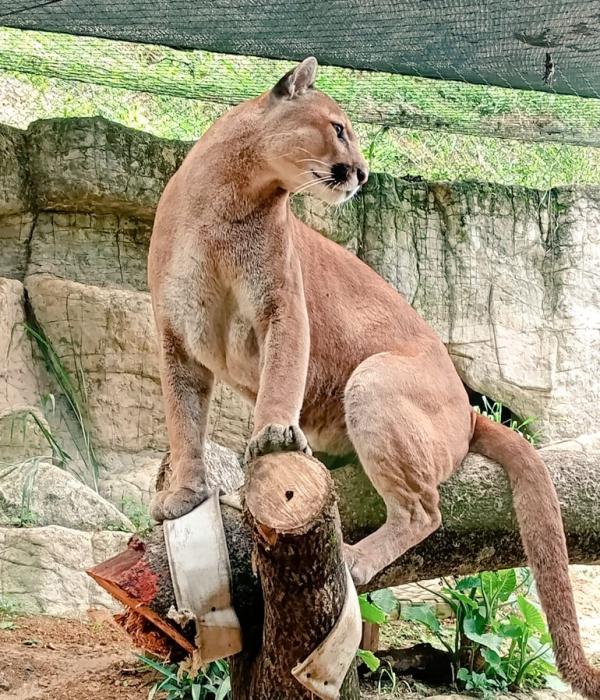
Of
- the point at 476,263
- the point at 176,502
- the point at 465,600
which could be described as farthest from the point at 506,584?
the point at 476,263

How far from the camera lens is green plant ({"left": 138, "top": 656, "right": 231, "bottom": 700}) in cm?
450

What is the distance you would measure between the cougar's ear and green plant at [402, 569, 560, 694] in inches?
112

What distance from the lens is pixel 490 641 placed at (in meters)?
5.05

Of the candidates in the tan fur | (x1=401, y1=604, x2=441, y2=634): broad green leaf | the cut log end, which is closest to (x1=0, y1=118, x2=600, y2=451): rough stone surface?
(x1=401, y1=604, x2=441, y2=634): broad green leaf

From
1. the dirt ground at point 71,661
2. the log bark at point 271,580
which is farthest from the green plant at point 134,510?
the log bark at point 271,580

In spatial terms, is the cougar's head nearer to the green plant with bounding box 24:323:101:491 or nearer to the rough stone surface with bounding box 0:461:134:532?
the rough stone surface with bounding box 0:461:134:532

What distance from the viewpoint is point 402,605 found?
5.51m

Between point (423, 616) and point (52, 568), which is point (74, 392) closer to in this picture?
point (52, 568)

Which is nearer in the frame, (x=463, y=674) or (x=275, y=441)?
(x=275, y=441)

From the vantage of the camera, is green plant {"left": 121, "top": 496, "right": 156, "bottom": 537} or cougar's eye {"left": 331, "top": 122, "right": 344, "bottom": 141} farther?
green plant {"left": 121, "top": 496, "right": 156, "bottom": 537}

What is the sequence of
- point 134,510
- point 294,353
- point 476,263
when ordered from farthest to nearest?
1. point 476,263
2. point 134,510
3. point 294,353

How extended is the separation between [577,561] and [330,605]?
1726mm

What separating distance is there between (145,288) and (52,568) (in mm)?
2855

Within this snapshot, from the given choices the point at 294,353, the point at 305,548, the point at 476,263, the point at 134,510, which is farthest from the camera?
the point at 476,263
